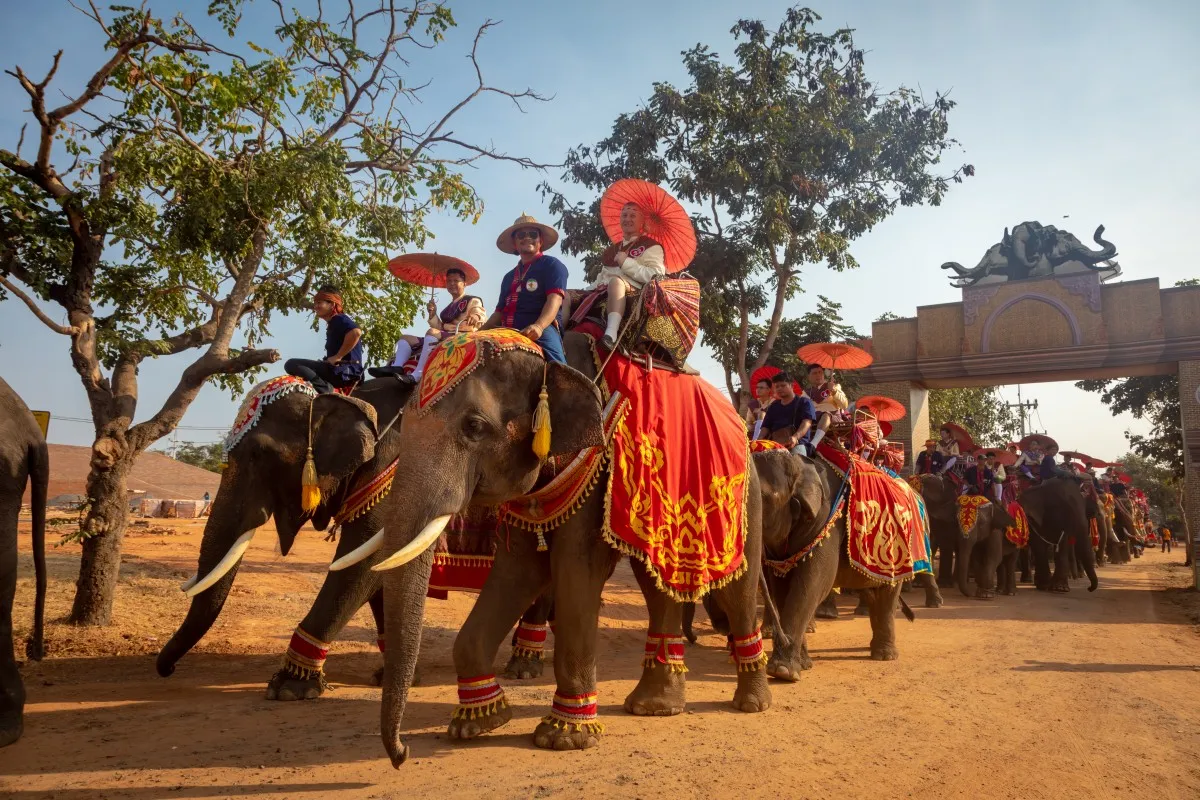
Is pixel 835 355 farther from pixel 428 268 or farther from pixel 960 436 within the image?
pixel 960 436

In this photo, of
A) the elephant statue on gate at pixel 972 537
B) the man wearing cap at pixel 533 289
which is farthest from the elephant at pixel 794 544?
the elephant statue on gate at pixel 972 537

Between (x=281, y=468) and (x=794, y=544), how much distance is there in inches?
166

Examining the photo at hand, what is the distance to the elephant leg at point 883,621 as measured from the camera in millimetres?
7836

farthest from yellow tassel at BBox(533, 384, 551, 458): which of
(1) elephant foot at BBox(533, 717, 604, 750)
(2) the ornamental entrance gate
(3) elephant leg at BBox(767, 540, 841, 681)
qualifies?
(2) the ornamental entrance gate

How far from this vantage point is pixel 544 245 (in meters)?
5.61

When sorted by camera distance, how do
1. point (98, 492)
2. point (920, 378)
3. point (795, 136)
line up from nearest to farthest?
point (98, 492), point (795, 136), point (920, 378)

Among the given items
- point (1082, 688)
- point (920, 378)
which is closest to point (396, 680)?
point (1082, 688)

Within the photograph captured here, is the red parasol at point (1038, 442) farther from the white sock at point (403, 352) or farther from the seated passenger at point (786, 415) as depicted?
the white sock at point (403, 352)

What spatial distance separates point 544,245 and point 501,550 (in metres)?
2.06

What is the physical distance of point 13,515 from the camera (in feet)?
14.9

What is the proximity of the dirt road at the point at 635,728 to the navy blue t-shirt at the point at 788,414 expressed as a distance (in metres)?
2.30

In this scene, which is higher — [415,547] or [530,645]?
[415,547]

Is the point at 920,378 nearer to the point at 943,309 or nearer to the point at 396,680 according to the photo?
the point at 943,309

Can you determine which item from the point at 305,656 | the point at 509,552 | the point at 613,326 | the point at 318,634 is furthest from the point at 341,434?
the point at 613,326
